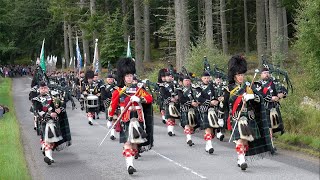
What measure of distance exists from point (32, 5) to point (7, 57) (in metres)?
11.9

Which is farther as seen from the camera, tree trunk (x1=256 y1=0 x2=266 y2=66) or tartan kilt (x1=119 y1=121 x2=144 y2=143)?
tree trunk (x1=256 y1=0 x2=266 y2=66)

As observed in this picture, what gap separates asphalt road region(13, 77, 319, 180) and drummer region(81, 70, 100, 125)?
4.63 metres

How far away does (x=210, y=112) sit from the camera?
13.8 m

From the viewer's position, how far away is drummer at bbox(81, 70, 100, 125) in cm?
2105

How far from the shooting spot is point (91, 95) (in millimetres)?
21281

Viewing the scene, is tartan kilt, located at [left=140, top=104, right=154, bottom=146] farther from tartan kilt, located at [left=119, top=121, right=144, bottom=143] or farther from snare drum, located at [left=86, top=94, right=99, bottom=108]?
snare drum, located at [left=86, top=94, right=99, bottom=108]

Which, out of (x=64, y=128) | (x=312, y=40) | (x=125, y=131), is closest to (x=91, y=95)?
(x=64, y=128)

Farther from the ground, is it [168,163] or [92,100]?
[92,100]

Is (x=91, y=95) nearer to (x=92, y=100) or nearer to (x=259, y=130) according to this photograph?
(x=92, y=100)

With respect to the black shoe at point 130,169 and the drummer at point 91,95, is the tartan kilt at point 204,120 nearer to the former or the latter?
the black shoe at point 130,169

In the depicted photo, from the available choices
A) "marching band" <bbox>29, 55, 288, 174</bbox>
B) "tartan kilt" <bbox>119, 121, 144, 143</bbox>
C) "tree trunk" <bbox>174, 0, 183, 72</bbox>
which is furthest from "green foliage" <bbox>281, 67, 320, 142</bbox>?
"tree trunk" <bbox>174, 0, 183, 72</bbox>

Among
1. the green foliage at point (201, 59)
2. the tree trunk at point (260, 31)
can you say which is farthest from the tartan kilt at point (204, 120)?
the tree trunk at point (260, 31)

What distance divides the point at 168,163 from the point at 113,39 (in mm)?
33174

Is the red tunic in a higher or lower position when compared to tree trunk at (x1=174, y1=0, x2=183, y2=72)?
lower
